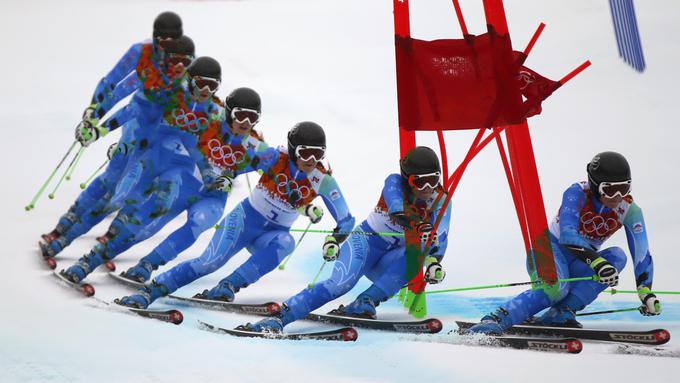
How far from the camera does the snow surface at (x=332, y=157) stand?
222 inches

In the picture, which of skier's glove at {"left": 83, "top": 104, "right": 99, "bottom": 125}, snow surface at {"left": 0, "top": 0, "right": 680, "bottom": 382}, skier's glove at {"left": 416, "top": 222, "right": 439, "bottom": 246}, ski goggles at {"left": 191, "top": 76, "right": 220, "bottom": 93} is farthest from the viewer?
skier's glove at {"left": 83, "top": 104, "right": 99, "bottom": 125}

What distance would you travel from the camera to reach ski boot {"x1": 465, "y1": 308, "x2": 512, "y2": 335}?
20.1ft

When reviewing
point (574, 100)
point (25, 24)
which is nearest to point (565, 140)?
point (574, 100)

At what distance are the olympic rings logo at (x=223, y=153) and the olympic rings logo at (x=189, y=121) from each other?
38cm

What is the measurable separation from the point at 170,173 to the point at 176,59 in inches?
35.9

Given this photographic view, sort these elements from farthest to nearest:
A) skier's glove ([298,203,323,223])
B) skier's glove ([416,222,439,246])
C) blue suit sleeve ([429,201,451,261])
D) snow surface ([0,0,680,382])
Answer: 1. skier's glove ([298,203,323,223])
2. blue suit sleeve ([429,201,451,261])
3. skier's glove ([416,222,439,246])
4. snow surface ([0,0,680,382])

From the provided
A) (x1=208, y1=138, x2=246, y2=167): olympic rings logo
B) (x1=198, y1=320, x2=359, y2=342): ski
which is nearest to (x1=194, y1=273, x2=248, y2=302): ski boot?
(x1=198, y1=320, x2=359, y2=342): ski

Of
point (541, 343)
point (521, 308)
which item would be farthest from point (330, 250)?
point (541, 343)

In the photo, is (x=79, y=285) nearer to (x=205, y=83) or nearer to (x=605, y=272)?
(x=205, y=83)

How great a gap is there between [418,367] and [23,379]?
6.49 feet

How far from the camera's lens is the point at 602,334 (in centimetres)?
616

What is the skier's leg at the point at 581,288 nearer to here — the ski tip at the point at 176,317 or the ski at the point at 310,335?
the ski at the point at 310,335

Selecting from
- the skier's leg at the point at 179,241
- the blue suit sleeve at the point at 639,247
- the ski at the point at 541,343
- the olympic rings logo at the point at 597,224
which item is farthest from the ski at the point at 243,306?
the blue suit sleeve at the point at 639,247

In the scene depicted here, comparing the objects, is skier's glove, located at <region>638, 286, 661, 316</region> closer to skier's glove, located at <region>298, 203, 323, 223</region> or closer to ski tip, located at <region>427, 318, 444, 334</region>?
ski tip, located at <region>427, 318, 444, 334</region>
